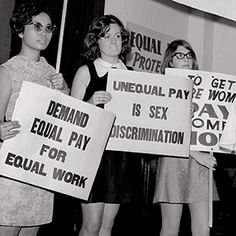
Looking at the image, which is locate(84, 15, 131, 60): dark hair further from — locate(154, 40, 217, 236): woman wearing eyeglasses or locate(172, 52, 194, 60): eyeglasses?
locate(154, 40, 217, 236): woman wearing eyeglasses

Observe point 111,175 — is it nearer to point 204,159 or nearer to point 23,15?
point 204,159

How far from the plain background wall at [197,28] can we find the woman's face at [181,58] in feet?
5.04

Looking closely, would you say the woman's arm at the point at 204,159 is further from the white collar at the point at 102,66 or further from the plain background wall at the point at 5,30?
the plain background wall at the point at 5,30

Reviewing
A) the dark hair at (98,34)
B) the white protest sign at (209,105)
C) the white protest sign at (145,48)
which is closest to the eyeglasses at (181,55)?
the white protest sign at (209,105)

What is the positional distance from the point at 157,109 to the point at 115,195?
1.15 ft

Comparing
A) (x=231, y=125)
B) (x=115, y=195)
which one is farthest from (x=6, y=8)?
(x=231, y=125)

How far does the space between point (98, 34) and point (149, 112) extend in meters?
0.34

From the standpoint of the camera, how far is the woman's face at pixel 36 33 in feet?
4.63

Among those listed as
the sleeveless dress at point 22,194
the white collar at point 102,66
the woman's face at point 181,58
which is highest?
the woman's face at point 181,58

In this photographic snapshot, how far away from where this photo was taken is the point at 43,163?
135cm

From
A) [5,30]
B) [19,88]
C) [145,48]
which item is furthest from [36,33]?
[145,48]

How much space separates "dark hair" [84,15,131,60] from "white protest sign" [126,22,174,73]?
1.46 m

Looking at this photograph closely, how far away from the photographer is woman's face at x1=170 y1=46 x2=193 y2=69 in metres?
1.77

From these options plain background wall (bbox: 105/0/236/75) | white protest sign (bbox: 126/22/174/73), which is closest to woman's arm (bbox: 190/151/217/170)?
white protest sign (bbox: 126/22/174/73)
